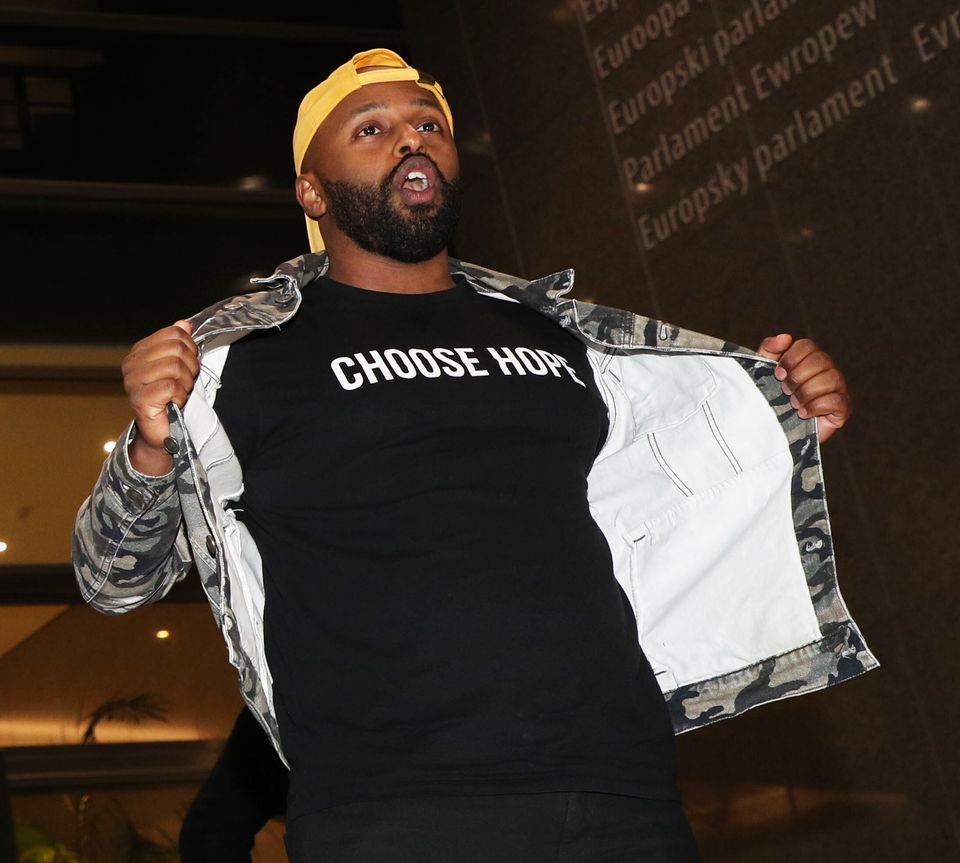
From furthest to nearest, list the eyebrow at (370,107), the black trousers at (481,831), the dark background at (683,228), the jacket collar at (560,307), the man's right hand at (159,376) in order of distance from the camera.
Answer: the dark background at (683,228)
the eyebrow at (370,107)
the jacket collar at (560,307)
the man's right hand at (159,376)
the black trousers at (481,831)

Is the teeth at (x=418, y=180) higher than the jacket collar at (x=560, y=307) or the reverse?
higher

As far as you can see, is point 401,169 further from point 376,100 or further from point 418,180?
point 376,100

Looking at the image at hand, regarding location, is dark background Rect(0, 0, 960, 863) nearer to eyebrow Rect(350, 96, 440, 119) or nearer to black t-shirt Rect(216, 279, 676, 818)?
eyebrow Rect(350, 96, 440, 119)

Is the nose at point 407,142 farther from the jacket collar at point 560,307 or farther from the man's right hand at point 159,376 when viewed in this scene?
the man's right hand at point 159,376

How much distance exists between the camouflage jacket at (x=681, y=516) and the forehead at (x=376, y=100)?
25 centimetres

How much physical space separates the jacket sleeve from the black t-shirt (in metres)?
0.13

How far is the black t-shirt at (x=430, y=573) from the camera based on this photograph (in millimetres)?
1824

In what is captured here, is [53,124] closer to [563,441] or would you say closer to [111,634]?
[111,634]

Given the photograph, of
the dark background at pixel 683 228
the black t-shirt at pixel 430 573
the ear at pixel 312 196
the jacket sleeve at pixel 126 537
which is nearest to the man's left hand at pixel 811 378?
the black t-shirt at pixel 430 573

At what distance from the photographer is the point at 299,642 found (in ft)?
6.36

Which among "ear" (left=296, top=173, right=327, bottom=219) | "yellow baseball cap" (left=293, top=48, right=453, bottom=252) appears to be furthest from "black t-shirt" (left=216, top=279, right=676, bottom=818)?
"yellow baseball cap" (left=293, top=48, right=453, bottom=252)

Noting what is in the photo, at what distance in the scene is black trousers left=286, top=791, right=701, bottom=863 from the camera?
5.74 feet

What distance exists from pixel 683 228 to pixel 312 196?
2.64m

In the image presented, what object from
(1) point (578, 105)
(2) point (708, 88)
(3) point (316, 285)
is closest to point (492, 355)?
(3) point (316, 285)
